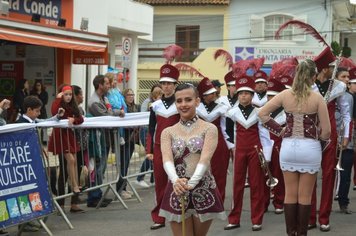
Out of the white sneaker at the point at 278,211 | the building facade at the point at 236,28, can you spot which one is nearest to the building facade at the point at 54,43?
the white sneaker at the point at 278,211

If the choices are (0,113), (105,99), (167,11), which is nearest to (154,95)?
(105,99)

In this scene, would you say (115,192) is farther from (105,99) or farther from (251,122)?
(251,122)

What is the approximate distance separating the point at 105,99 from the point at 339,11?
3638 centimetres

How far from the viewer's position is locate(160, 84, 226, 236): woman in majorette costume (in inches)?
255

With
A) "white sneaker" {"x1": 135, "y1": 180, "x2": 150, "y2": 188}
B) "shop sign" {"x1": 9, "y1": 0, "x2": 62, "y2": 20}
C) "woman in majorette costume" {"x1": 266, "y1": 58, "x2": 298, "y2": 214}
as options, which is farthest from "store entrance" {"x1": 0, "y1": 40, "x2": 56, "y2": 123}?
"woman in majorette costume" {"x1": 266, "y1": 58, "x2": 298, "y2": 214}

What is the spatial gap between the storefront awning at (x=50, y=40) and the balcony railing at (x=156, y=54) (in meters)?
24.4

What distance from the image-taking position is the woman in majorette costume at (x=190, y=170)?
6.47 meters

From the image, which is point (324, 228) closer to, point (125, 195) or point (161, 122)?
point (161, 122)

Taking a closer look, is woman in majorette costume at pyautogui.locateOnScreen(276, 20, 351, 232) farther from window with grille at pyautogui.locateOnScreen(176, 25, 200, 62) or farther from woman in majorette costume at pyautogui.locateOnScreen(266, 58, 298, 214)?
window with grille at pyautogui.locateOnScreen(176, 25, 200, 62)

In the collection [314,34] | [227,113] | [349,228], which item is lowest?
[349,228]

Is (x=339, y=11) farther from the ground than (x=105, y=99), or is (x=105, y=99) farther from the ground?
(x=339, y=11)

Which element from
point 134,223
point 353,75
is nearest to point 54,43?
point 134,223

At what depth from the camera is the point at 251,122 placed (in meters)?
10.1

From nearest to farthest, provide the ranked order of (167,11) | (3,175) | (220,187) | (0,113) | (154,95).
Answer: (3,175) → (0,113) → (220,187) → (154,95) → (167,11)
